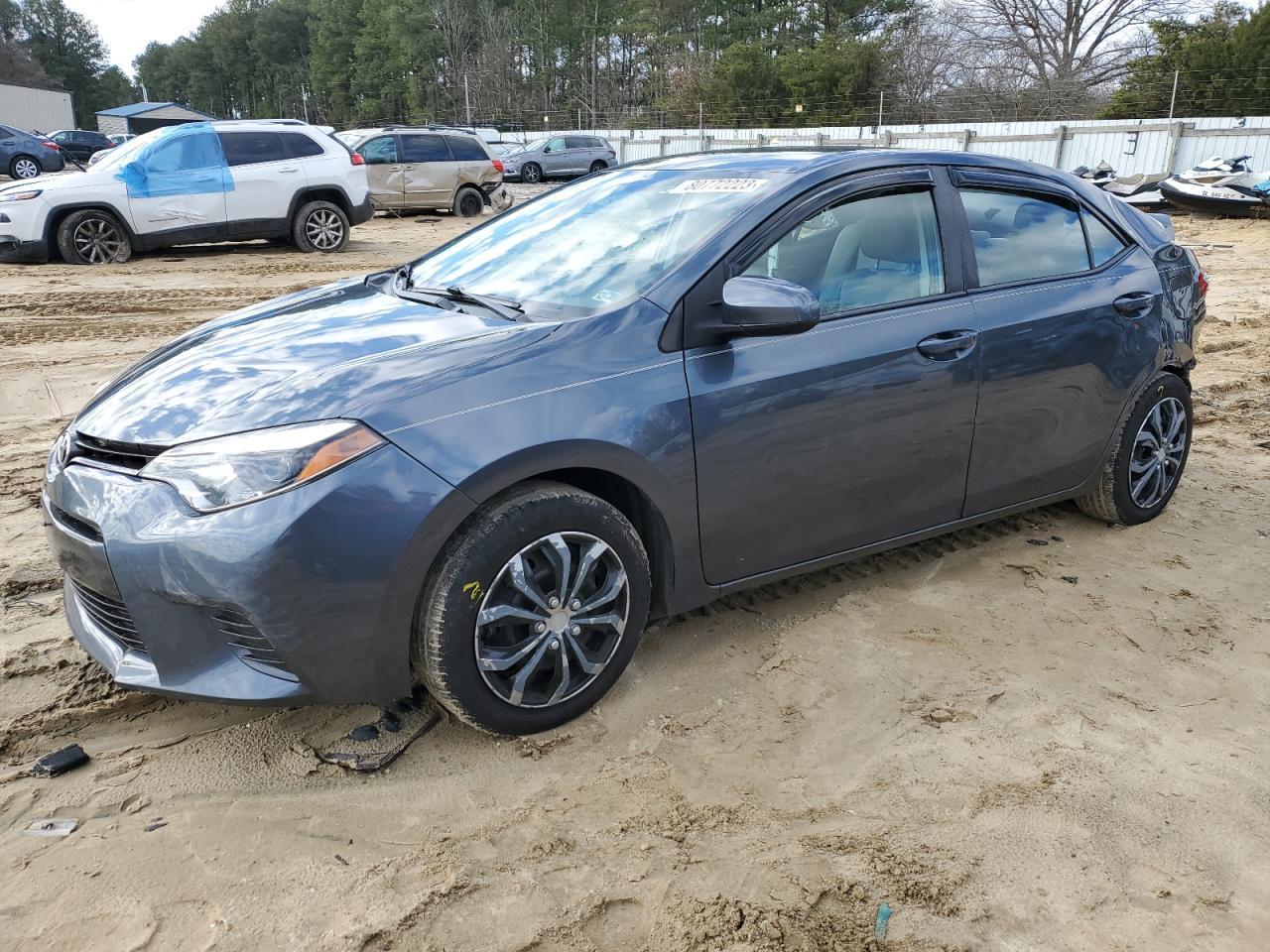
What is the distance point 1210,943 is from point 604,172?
3261mm

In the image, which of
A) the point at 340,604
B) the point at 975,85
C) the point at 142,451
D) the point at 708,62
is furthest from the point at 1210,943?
the point at 708,62

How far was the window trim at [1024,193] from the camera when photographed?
367cm

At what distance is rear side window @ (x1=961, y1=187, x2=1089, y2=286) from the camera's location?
3723 millimetres

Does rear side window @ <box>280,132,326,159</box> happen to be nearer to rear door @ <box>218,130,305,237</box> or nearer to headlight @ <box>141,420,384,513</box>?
rear door @ <box>218,130,305,237</box>

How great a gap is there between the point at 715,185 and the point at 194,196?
10549mm

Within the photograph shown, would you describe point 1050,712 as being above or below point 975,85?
below

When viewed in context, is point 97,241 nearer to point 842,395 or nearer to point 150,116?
point 842,395

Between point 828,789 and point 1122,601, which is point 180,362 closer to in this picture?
point 828,789

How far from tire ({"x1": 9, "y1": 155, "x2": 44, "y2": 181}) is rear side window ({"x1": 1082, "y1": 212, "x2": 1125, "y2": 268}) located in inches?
1157

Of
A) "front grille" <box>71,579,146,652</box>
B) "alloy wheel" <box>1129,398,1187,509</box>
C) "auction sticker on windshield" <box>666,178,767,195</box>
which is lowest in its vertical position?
"alloy wheel" <box>1129,398,1187,509</box>

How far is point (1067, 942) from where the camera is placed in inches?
84.9

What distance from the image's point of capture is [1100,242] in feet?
13.8

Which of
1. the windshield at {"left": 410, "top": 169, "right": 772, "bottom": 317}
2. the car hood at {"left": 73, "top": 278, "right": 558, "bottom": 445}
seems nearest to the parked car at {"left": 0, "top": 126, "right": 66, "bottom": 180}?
the windshield at {"left": 410, "top": 169, "right": 772, "bottom": 317}

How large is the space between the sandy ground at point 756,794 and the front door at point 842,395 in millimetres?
439
